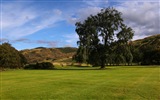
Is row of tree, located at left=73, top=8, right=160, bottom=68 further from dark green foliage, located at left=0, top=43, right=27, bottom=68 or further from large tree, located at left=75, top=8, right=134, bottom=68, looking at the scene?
dark green foliage, located at left=0, top=43, right=27, bottom=68

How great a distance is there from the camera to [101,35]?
71125 millimetres

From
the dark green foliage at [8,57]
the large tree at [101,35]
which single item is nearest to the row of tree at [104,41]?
the large tree at [101,35]

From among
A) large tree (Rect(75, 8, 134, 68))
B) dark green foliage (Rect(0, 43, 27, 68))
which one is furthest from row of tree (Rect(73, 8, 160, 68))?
dark green foliage (Rect(0, 43, 27, 68))

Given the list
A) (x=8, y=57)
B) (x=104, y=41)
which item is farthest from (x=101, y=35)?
(x=8, y=57)

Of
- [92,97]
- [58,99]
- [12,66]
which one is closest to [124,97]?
[92,97]

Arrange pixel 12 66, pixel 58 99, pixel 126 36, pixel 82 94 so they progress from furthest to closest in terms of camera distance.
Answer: pixel 12 66, pixel 126 36, pixel 82 94, pixel 58 99

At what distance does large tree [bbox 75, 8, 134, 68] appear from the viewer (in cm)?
6912

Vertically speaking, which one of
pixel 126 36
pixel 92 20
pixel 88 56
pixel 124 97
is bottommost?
pixel 124 97

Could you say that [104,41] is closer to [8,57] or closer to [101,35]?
[101,35]

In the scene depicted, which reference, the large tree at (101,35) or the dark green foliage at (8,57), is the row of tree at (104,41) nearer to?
the large tree at (101,35)

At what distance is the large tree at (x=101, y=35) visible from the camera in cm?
6912

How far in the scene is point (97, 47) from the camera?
234 feet

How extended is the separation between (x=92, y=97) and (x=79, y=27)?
183 feet

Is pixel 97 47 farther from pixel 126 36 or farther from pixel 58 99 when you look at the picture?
pixel 58 99
